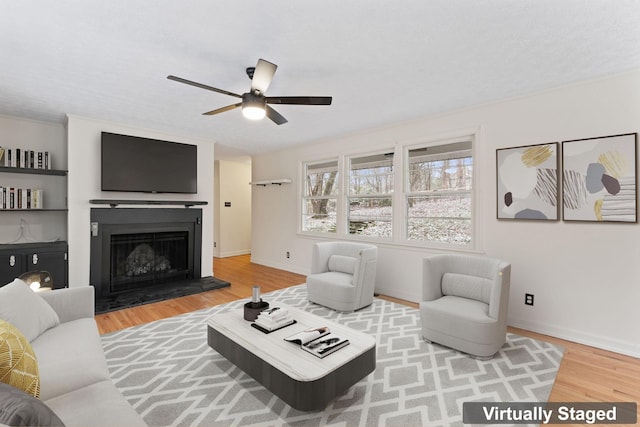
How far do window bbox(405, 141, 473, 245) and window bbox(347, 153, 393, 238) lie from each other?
346mm

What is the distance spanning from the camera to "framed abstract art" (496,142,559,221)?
3107 mm

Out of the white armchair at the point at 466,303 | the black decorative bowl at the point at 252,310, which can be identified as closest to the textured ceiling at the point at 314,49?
the white armchair at the point at 466,303

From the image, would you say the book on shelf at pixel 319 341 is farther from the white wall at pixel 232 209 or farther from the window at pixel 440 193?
the white wall at pixel 232 209

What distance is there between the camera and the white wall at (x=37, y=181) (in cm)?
399

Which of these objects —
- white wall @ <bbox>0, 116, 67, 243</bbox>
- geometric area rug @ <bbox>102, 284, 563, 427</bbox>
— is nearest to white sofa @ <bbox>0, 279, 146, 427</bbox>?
geometric area rug @ <bbox>102, 284, 563, 427</bbox>

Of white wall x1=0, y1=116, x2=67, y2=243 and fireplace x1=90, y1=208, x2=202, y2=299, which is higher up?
white wall x1=0, y1=116, x2=67, y2=243

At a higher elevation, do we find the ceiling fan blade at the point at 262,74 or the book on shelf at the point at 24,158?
the ceiling fan blade at the point at 262,74

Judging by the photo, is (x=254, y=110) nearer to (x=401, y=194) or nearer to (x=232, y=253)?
(x=401, y=194)

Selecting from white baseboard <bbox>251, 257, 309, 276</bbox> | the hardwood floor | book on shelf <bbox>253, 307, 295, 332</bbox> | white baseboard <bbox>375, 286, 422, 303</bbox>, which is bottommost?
the hardwood floor

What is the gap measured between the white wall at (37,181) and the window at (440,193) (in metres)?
4.90

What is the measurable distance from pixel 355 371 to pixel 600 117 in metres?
3.19

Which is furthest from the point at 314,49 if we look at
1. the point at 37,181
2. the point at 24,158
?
the point at 37,181

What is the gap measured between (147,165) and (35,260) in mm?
1778

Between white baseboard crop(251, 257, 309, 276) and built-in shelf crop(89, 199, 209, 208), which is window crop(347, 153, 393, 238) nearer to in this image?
white baseboard crop(251, 257, 309, 276)
